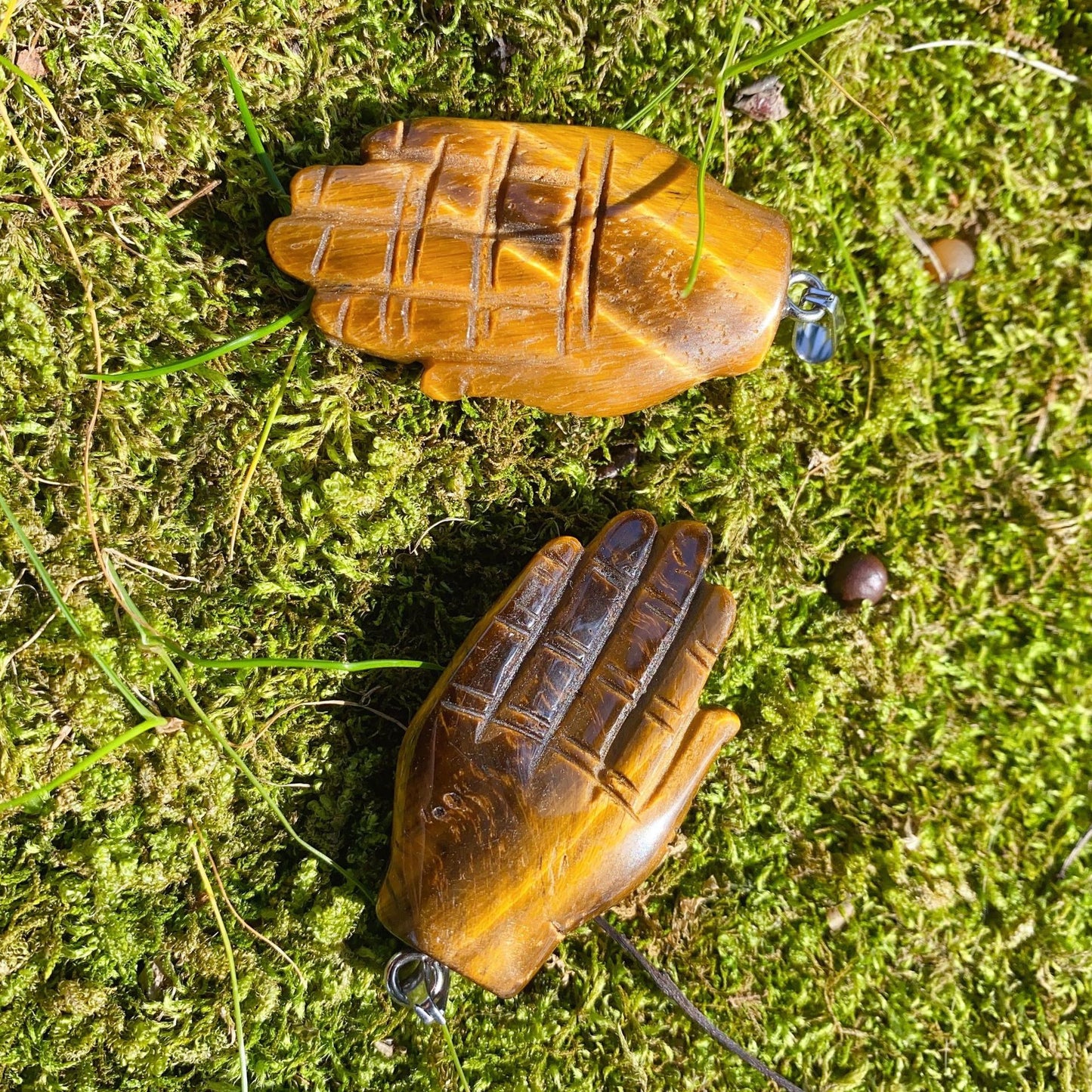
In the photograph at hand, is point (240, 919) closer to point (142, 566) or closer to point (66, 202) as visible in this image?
point (142, 566)

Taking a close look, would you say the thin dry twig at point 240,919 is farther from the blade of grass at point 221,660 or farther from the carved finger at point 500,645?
the carved finger at point 500,645

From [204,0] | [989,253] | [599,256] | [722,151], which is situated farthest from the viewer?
[989,253]

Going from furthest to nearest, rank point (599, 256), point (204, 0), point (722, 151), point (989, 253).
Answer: point (989, 253), point (722, 151), point (204, 0), point (599, 256)

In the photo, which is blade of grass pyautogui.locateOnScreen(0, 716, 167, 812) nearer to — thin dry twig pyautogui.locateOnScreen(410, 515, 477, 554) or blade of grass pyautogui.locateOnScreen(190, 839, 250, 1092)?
blade of grass pyautogui.locateOnScreen(190, 839, 250, 1092)

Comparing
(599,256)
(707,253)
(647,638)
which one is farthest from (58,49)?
(647,638)

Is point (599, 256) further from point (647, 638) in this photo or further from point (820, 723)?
point (820, 723)

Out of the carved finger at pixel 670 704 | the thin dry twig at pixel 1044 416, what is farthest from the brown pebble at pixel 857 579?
the thin dry twig at pixel 1044 416
